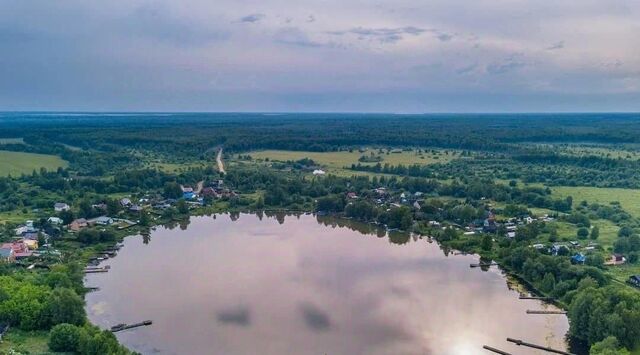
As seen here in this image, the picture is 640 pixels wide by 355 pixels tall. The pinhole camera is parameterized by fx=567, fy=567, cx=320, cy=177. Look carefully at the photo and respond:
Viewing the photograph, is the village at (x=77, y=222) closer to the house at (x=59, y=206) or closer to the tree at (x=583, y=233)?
the house at (x=59, y=206)

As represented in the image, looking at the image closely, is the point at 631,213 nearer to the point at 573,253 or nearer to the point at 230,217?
the point at 573,253

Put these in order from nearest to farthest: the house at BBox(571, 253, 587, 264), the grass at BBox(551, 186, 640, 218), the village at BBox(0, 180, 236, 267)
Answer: the house at BBox(571, 253, 587, 264) → the village at BBox(0, 180, 236, 267) → the grass at BBox(551, 186, 640, 218)

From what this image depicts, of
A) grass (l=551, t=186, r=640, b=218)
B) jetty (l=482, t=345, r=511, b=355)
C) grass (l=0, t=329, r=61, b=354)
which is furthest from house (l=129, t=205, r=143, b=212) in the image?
grass (l=551, t=186, r=640, b=218)

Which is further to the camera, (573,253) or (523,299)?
(573,253)

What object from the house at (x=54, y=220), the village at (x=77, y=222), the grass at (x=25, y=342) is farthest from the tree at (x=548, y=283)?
A: the house at (x=54, y=220)

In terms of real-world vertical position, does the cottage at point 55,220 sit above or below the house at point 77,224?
above

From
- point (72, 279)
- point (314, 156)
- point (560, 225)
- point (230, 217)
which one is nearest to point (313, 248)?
point (230, 217)

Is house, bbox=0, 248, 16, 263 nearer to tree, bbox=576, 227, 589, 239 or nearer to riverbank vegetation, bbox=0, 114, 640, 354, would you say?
riverbank vegetation, bbox=0, 114, 640, 354
